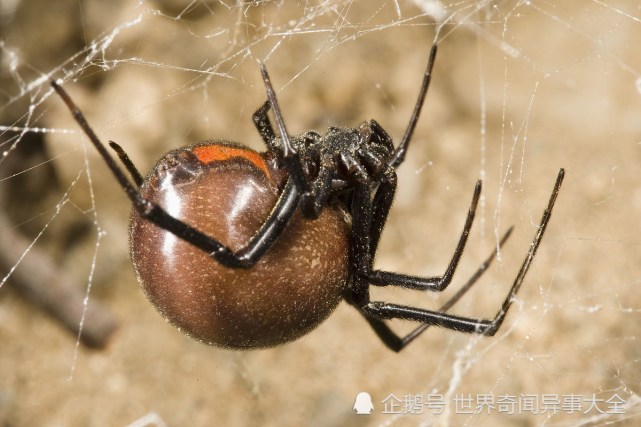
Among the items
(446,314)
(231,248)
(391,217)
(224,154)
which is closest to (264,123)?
(224,154)

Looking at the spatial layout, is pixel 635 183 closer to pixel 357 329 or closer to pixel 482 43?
pixel 482 43

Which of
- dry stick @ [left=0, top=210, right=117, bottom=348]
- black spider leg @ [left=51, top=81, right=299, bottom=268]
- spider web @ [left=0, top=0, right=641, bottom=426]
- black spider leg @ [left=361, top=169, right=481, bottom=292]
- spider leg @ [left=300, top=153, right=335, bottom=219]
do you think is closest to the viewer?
black spider leg @ [left=51, top=81, right=299, bottom=268]

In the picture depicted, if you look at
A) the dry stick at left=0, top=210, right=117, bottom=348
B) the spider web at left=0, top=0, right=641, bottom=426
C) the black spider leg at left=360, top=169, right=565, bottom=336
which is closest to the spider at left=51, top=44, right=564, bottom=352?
the black spider leg at left=360, top=169, right=565, bottom=336

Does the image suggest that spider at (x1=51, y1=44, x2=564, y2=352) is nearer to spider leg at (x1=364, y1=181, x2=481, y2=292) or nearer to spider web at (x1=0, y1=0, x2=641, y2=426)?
spider leg at (x1=364, y1=181, x2=481, y2=292)

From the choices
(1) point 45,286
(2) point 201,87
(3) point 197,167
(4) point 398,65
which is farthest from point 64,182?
(3) point 197,167

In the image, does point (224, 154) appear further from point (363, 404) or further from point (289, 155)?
point (363, 404)

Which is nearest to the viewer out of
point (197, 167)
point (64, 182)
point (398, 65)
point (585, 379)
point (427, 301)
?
point (197, 167)

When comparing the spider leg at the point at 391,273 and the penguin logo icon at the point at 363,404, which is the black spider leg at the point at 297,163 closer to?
the spider leg at the point at 391,273
